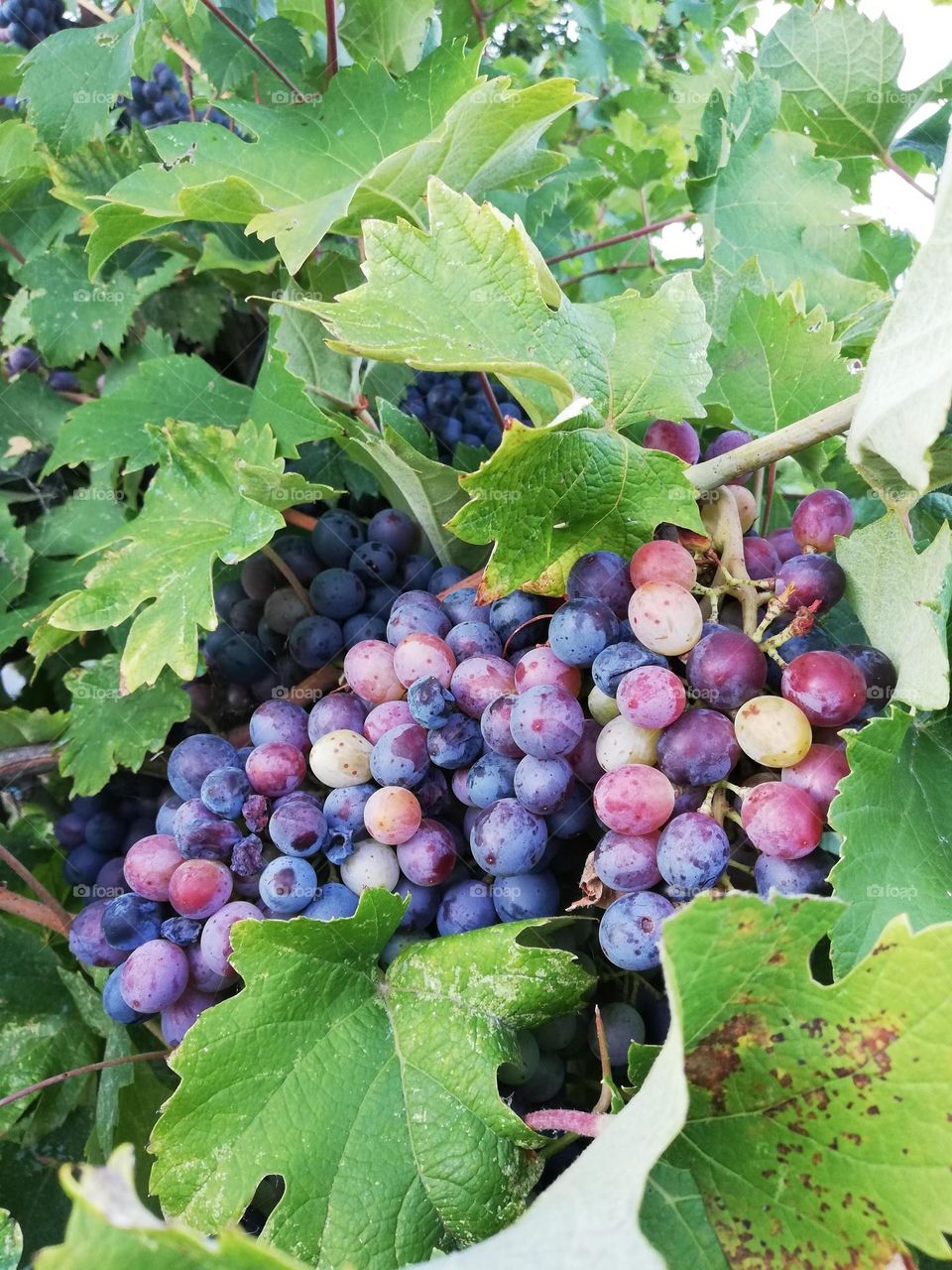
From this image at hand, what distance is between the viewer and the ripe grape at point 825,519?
25.6 inches

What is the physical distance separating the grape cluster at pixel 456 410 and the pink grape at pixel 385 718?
45 centimetres

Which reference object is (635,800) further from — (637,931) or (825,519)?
(825,519)

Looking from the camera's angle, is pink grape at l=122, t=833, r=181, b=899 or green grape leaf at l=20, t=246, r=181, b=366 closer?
pink grape at l=122, t=833, r=181, b=899

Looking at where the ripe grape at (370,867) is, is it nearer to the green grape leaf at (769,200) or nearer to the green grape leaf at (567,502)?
the green grape leaf at (567,502)

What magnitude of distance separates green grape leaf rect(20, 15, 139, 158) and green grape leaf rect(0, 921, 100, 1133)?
0.81 metres

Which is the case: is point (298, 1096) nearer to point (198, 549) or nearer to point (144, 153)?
point (198, 549)

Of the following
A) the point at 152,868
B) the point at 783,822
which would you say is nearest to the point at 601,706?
the point at 783,822

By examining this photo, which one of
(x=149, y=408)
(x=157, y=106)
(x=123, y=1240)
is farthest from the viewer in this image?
(x=157, y=106)

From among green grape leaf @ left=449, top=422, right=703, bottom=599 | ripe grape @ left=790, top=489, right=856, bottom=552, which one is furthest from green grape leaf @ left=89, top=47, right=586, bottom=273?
ripe grape @ left=790, top=489, right=856, bottom=552

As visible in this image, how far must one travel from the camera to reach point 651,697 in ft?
1.86

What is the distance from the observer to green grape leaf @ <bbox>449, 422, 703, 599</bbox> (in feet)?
1.85

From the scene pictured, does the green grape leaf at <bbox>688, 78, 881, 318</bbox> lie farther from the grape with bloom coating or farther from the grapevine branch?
the grapevine branch

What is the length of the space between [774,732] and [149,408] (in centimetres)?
73

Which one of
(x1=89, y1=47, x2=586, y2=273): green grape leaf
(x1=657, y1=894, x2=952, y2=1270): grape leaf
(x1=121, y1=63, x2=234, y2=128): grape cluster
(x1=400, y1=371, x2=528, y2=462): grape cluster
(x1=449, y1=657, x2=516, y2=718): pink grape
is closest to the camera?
(x1=657, y1=894, x2=952, y2=1270): grape leaf
